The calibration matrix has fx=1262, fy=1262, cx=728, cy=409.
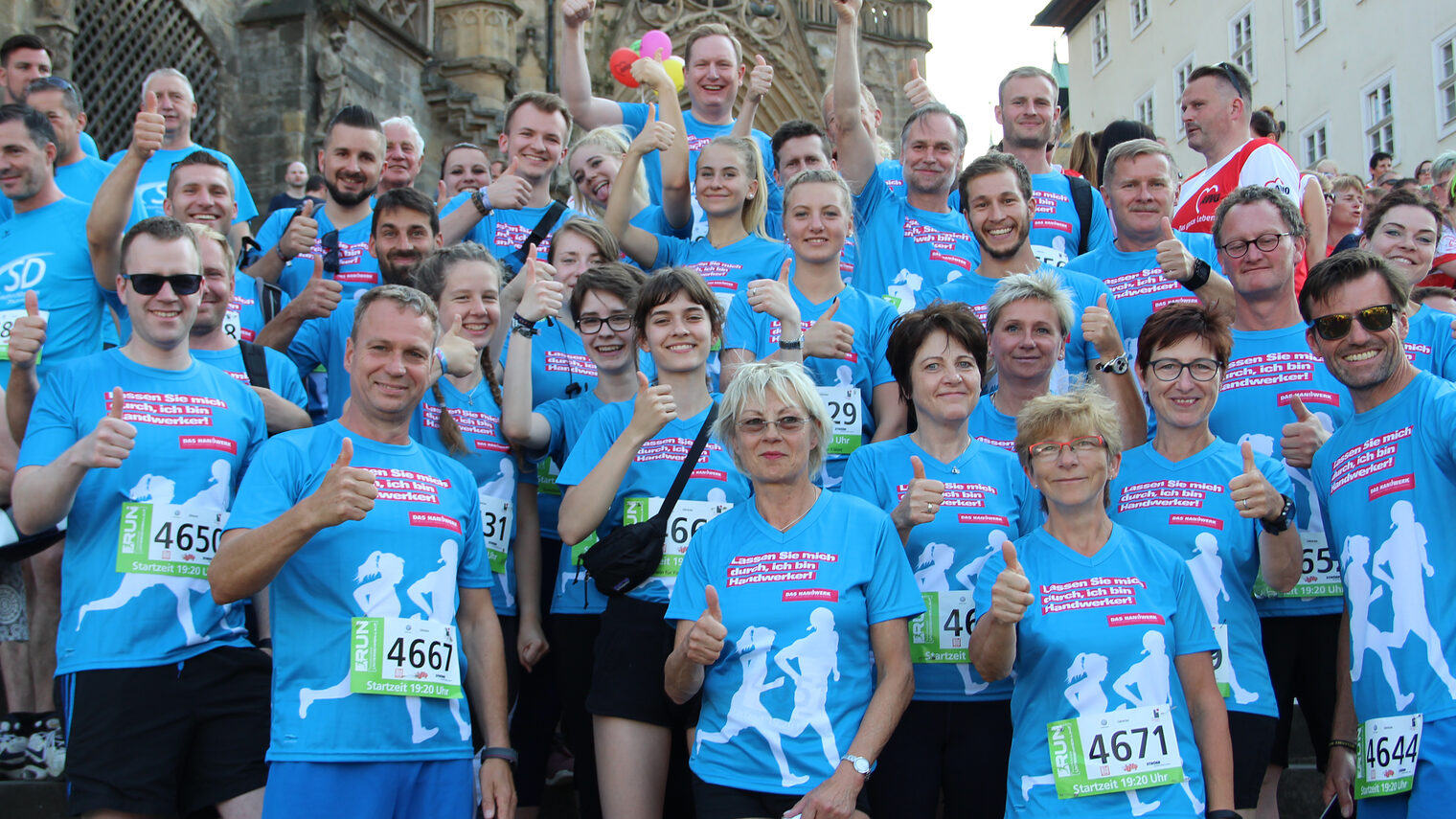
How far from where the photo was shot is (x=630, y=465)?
13.9 ft

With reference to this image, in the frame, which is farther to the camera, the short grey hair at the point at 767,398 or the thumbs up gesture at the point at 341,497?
the short grey hair at the point at 767,398

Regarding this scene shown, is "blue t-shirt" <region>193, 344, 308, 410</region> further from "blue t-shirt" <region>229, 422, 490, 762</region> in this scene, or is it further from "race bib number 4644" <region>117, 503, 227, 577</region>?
"blue t-shirt" <region>229, 422, 490, 762</region>

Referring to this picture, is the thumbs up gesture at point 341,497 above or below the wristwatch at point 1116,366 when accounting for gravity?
below

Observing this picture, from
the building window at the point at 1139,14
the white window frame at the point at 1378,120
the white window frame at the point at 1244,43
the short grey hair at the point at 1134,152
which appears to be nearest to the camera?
the short grey hair at the point at 1134,152

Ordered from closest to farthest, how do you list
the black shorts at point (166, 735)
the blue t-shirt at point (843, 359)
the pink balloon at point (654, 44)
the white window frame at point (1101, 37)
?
the black shorts at point (166, 735) → the blue t-shirt at point (843, 359) → the pink balloon at point (654, 44) → the white window frame at point (1101, 37)

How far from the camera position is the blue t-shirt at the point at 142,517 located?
147 inches

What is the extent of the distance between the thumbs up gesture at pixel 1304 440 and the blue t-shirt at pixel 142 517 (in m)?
3.42

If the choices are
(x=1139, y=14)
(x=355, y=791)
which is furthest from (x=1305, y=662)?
(x=1139, y=14)

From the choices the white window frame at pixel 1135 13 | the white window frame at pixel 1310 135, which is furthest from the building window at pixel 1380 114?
the white window frame at pixel 1135 13

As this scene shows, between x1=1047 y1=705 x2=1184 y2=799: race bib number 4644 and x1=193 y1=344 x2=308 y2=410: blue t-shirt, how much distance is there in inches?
115

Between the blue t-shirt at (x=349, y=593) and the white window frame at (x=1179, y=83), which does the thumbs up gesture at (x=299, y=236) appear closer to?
the blue t-shirt at (x=349, y=593)

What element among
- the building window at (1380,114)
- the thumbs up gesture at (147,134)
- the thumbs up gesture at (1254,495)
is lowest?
the thumbs up gesture at (1254,495)

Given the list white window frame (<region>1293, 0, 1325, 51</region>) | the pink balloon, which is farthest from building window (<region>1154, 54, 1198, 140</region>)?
the pink balloon

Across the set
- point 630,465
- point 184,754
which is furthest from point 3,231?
point 630,465
